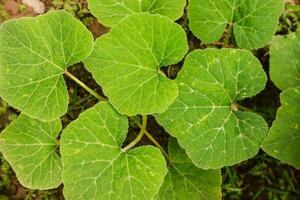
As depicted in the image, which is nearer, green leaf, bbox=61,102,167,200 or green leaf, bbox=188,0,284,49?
green leaf, bbox=61,102,167,200

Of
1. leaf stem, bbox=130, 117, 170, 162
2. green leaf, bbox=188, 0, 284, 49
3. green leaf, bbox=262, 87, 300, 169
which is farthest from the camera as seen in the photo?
leaf stem, bbox=130, 117, 170, 162

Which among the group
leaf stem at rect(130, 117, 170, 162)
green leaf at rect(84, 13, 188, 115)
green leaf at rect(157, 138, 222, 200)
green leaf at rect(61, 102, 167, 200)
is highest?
green leaf at rect(84, 13, 188, 115)

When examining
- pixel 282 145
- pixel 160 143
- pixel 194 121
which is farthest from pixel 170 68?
pixel 282 145

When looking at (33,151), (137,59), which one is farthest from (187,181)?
(33,151)

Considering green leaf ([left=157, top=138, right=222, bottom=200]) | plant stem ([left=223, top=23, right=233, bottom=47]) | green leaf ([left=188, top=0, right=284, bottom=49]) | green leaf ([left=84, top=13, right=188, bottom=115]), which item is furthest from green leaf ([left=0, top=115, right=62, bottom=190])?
plant stem ([left=223, top=23, right=233, bottom=47])

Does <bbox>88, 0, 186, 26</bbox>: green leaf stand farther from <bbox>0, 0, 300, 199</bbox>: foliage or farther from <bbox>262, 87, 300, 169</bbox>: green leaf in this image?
<bbox>262, 87, 300, 169</bbox>: green leaf

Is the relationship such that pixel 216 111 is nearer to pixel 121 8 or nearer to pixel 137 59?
pixel 137 59

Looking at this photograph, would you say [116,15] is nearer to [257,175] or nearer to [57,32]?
[57,32]

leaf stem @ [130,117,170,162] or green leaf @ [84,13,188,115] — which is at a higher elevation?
green leaf @ [84,13,188,115]
